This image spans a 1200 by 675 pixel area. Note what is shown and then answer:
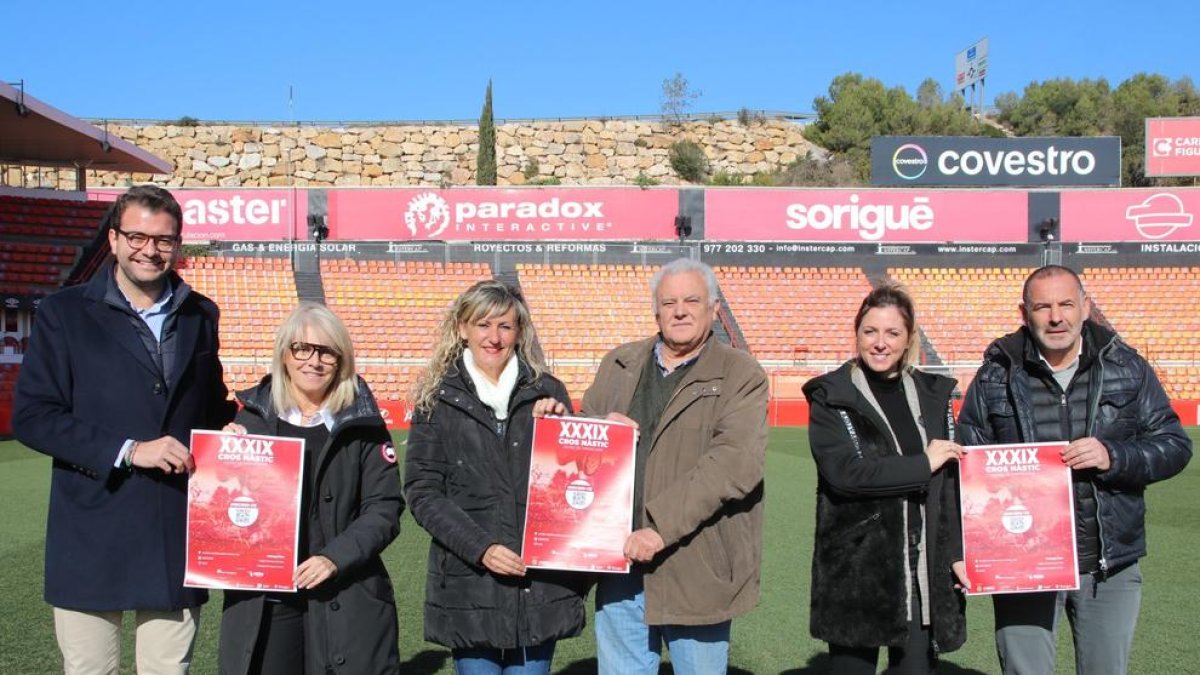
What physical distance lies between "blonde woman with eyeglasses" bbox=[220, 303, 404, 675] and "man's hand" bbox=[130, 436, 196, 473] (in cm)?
15

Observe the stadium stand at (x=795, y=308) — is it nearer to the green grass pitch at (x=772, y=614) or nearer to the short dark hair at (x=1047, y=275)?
the green grass pitch at (x=772, y=614)

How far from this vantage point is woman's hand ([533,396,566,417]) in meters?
3.13

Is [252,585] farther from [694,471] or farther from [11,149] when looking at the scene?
[11,149]

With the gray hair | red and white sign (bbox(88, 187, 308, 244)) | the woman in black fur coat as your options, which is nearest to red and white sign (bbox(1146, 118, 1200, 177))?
red and white sign (bbox(88, 187, 308, 244))

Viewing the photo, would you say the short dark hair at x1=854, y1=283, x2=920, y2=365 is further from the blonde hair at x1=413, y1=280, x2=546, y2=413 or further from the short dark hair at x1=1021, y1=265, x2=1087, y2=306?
the blonde hair at x1=413, y1=280, x2=546, y2=413

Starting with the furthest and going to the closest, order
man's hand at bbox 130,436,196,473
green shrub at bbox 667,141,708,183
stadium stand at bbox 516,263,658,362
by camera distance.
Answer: green shrub at bbox 667,141,708,183 < stadium stand at bbox 516,263,658,362 < man's hand at bbox 130,436,196,473

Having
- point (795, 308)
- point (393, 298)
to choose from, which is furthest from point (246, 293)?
point (795, 308)

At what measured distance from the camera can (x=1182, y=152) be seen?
2845 cm

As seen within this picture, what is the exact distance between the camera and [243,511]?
3004 millimetres

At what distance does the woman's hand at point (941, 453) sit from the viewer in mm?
3246

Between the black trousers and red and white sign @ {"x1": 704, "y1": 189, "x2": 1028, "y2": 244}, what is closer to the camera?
the black trousers

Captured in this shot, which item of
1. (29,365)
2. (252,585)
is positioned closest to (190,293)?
(29,365)

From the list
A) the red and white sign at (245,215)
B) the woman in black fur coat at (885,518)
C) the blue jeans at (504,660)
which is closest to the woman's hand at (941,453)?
the woman in black fur coat at (885,518)

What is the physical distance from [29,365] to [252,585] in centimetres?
94
